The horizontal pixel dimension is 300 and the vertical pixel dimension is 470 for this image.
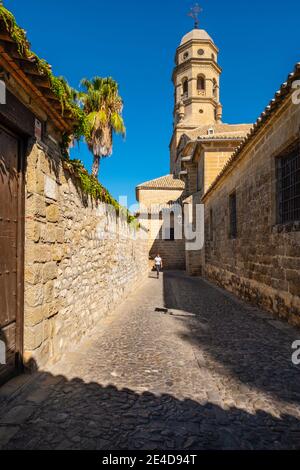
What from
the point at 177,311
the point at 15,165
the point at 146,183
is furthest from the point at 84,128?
the point at 146,183

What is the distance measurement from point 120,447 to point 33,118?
11.0 ft

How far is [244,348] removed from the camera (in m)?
4.65

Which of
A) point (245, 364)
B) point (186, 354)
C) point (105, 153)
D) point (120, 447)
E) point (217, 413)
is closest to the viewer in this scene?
point (120, 447)

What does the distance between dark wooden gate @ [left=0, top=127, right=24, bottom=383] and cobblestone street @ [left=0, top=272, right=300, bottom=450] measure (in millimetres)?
393

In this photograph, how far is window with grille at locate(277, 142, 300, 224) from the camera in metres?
6.02

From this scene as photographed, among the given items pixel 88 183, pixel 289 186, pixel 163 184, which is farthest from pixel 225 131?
pixel 88 183

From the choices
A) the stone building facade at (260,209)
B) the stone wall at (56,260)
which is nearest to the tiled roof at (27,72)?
the stone wall at (56,260)

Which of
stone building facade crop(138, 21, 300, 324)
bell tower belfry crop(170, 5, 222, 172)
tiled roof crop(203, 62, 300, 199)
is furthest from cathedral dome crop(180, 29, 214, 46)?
tiled roof crop(203, 62, 300, 199)

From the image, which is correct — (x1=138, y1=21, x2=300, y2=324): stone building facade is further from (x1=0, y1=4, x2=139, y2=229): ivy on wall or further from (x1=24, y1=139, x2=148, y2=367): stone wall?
(x1=24, y1=139, x2=148, y2=367): stone wall

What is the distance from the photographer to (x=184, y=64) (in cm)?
3284

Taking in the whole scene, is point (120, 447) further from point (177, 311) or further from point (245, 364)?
point (177, 311)

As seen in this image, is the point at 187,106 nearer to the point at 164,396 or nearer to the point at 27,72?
the point at 27,72

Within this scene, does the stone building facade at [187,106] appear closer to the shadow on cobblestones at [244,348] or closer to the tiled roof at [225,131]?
the tiled roof at [225,131]

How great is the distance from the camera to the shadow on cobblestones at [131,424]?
7.54ft
